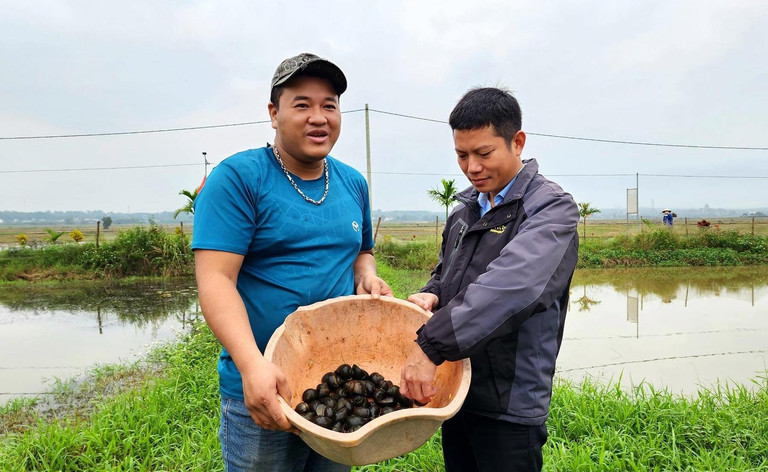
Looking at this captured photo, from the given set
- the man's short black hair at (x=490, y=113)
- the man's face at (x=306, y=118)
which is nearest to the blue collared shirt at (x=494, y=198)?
the man's short black hair at (x=490, y=113)

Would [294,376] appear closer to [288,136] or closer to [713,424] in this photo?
[288,136]

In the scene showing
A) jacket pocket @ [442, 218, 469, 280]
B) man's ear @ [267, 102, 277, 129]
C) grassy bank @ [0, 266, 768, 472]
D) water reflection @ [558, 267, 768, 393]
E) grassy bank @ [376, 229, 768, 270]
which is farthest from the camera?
grassy bank @ [376, 229, 768, 270]

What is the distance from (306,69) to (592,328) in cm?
690

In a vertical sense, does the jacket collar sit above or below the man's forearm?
above

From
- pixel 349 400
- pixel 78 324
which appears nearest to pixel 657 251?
pixel 78 324

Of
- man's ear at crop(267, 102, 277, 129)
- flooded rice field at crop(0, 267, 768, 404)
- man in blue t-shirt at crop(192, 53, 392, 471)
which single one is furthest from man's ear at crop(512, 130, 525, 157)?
flooded rice field at crop(0, 267, 768, 404)

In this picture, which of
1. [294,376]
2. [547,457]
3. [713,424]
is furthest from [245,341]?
[713,424]

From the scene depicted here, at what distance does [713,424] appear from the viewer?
3109 mm

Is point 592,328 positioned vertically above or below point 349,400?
below

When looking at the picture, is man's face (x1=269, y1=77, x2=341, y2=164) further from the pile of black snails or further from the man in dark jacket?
the pile of black snails

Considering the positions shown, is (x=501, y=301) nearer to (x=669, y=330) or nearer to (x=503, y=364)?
(x=503, y=364)

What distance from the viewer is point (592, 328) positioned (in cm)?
714

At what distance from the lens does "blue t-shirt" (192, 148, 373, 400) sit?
4.37 ft

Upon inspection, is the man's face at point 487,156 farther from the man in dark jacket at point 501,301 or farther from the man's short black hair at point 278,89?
the man's short black hair at point 278,89
